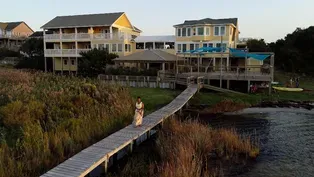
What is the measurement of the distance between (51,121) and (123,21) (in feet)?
120

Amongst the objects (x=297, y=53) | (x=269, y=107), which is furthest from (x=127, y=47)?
(x=297, y=53)

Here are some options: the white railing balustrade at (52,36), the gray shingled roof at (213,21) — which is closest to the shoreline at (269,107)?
the gray shingled roof at (213,21)

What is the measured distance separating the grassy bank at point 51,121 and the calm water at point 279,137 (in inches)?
246

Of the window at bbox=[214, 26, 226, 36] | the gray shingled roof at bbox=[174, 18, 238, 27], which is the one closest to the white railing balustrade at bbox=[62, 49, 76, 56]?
the gray shingled roof at bbox=[174, 18, 238, 27]

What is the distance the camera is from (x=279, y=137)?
16.6 metres

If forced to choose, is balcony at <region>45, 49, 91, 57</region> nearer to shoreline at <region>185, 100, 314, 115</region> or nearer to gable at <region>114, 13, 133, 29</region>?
gable at <region>114, 13, 133, 29</region>

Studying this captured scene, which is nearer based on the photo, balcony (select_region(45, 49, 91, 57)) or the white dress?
the white dress

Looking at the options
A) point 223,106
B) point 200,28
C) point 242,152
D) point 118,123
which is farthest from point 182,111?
point 200,28

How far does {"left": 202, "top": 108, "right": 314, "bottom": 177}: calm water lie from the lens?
12.1 m

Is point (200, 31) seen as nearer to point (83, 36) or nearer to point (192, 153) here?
point (83, 36)

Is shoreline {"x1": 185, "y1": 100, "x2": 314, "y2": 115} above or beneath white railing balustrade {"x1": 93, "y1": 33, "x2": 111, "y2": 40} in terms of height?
beneath

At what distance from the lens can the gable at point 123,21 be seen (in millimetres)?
46800

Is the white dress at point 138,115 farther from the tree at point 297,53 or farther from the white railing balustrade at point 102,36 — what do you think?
the tree at point 297,53

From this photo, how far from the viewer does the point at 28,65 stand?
162 ft
